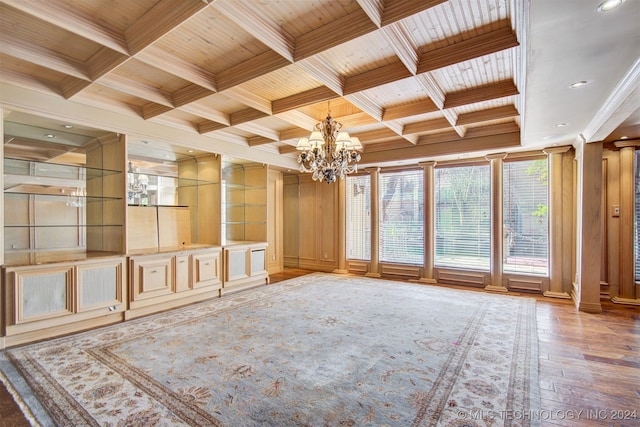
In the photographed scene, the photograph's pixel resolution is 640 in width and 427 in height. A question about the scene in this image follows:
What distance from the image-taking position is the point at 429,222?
6.58m

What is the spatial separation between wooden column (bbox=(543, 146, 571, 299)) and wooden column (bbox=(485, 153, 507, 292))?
2.45ft

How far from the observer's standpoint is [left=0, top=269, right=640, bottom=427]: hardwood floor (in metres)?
2.09

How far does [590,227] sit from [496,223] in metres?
1.59

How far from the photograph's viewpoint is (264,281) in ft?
20.9

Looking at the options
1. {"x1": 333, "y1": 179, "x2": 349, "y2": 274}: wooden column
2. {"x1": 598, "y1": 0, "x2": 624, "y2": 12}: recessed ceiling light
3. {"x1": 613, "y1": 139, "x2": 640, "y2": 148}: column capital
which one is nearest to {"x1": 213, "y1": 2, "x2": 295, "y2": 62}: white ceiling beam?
{"x1": 598, "y1": 0, "x2": 624, "y2": 12}: recessed ceiling light

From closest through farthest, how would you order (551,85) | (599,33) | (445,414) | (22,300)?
1. (599,33)
2. (445,414)
3. (551,85)
4. (22,300)

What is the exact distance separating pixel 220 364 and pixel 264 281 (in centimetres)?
358

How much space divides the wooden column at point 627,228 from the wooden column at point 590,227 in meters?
0.96

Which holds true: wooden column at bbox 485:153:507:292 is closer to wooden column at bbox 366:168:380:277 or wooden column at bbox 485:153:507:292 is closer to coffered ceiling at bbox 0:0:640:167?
coffered ceiling at bbox 0:0:640:167

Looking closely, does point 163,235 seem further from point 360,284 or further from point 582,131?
point 582,131

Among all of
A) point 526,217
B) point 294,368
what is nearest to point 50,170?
point 294,368

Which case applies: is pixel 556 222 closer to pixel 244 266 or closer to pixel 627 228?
pixel 627 228

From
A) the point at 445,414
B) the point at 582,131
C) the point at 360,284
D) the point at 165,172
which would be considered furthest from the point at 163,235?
the point at 582,131

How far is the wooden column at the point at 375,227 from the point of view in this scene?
7.21 m
